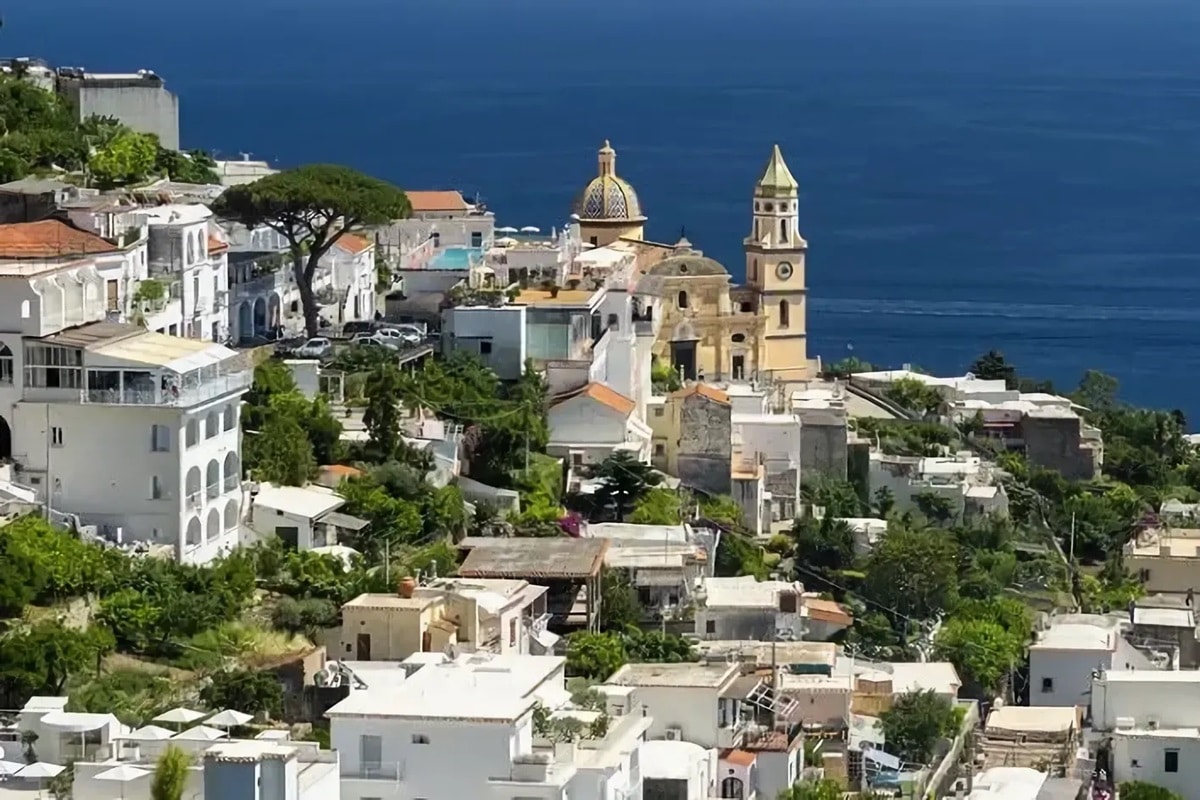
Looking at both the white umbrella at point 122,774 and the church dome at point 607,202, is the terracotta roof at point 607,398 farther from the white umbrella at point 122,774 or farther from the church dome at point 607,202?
the white umbrella at point 122,774

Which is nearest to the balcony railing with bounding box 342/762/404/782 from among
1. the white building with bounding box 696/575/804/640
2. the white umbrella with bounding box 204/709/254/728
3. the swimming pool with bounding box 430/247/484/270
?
the white umbrella with bounding box 204/709/254/728

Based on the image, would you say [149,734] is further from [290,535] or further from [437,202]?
[437,202]

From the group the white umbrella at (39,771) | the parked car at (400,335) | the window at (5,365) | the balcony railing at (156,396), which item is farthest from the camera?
the parked car at (400,335)

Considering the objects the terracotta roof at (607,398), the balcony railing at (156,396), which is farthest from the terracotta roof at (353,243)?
the balcony railing at (156,396)

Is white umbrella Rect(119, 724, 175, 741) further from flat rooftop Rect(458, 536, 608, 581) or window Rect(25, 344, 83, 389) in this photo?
flat rooftop Rect(458, 536, 608, 581)

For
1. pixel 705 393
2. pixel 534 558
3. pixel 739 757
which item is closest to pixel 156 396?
pixel 534 558

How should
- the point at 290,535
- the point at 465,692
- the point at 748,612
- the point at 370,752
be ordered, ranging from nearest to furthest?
the point at 370,752, the point at 465,692, the point at 290,535, the point at 748,612

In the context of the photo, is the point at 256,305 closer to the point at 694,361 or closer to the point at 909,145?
the point at 694,361
